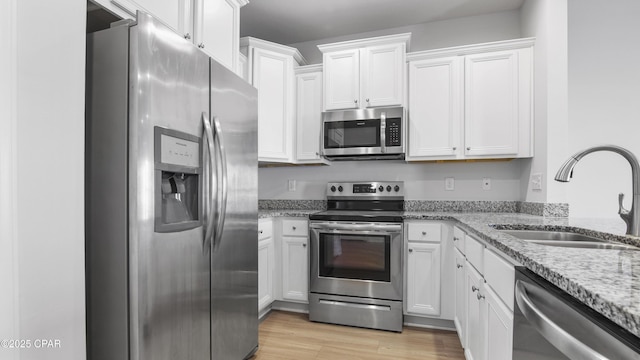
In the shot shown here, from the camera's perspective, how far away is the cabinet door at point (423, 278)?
8.05ft

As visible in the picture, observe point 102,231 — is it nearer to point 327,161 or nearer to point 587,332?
point 587,332

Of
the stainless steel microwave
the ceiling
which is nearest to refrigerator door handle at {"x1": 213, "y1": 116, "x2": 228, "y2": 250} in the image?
the stainless steel microwave

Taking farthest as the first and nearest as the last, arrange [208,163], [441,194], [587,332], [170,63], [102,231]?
[441,194] → [208,163] → [170,63] → [102,231] → [587,332]

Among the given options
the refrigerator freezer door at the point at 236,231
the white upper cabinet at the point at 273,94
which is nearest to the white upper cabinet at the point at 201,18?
the refrigerator freezer door at the point at 236,231

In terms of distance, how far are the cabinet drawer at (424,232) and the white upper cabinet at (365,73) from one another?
1.04 metres

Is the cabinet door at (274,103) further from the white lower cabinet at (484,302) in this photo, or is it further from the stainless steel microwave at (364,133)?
the white lower cabinet at (484,302)

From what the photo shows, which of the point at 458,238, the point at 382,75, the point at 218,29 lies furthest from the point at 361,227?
the point at 218,29

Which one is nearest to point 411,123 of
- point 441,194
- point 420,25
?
point 441,194

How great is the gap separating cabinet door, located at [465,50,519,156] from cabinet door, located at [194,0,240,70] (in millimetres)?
1867

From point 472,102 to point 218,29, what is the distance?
6.64ft

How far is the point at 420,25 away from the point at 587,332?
3.07 m

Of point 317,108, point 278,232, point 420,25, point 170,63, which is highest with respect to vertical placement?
point 420,25

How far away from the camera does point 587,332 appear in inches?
23.8

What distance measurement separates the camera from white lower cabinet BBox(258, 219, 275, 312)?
2.51 m
